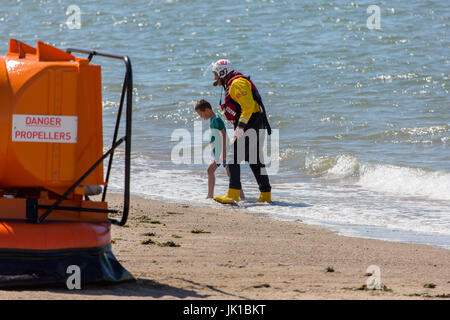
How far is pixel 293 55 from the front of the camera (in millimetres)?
19875

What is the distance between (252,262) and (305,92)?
460 inches

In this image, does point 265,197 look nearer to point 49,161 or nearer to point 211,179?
point 211,179

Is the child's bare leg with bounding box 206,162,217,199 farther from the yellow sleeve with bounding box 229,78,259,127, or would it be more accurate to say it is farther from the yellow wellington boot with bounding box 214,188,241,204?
the yellow sleeve with bounding box 229,78,259,127

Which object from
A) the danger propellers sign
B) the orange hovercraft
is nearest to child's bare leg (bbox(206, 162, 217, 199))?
the orange hovercraft

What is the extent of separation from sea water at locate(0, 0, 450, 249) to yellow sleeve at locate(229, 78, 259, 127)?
113 centimetres

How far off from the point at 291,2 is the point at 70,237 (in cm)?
2090

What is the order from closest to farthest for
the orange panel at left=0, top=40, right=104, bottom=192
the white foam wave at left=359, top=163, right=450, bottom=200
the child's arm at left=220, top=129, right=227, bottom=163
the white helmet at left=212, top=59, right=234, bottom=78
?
the orange panel at left=0, top=40, right=104, bottom=192 < the white helmet at left=212, top=59, right=234, bottom=78 < the child's arm at left=220, top=129, right=227, bottom=163 < the white foam wave at left=359, top=163, right=450, bottom=200

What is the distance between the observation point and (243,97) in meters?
8.80

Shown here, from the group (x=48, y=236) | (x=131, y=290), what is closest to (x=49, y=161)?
(x=48, y=236)

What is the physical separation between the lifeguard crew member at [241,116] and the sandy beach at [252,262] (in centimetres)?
112

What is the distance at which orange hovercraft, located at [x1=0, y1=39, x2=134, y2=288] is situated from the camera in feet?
15.1

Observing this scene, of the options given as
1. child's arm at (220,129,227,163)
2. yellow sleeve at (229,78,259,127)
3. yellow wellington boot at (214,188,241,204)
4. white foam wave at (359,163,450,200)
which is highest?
yellow sleeve at (229,78,259,127)

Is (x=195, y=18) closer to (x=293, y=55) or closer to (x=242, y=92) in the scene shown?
(x=293, y=55)

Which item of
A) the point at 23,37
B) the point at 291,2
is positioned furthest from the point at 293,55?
the point at 23,37
